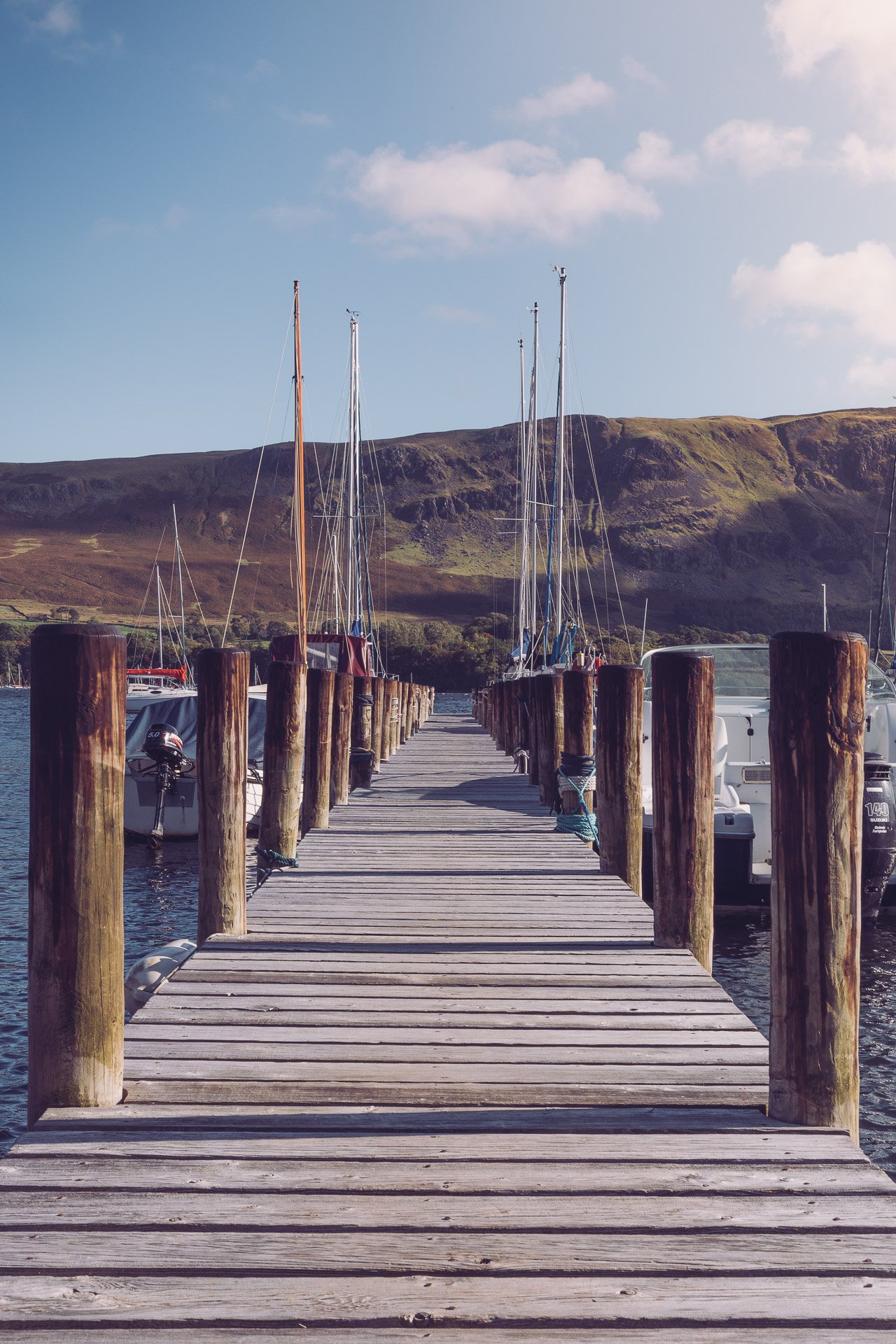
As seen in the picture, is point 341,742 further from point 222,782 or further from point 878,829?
point 222,782

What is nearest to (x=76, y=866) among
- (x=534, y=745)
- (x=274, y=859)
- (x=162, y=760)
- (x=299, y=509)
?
(x=274, y=859)

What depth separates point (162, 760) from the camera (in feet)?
56.0

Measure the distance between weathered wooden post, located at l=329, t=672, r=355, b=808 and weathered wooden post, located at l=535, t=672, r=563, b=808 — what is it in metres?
2.10

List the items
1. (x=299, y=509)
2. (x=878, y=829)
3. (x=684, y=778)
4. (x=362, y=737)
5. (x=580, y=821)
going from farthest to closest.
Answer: (x=299, y=509), (x=362, y=737), (x=580, y=821), (x=878, y=829), (x=684, y=778)

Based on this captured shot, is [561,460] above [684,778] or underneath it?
above

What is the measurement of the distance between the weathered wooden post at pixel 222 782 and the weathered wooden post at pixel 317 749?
3.75 meters

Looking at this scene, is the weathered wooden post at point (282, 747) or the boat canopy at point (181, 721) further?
the boat canopy at point (181, 721)

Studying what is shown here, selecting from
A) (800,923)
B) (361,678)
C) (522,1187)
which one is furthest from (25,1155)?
(361,678)

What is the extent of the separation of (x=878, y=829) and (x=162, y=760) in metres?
11.0

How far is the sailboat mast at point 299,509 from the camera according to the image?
23.7 meters

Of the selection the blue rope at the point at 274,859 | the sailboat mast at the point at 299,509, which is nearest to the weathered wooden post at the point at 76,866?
the blue rope at the point at 274,859

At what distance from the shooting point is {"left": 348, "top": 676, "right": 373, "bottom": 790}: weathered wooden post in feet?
45.0

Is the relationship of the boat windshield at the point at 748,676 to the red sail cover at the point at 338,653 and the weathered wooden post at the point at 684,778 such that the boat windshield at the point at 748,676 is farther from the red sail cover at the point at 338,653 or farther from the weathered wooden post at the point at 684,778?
the red sail cover at the point at 338,653

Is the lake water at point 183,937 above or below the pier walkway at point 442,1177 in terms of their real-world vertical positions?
below
